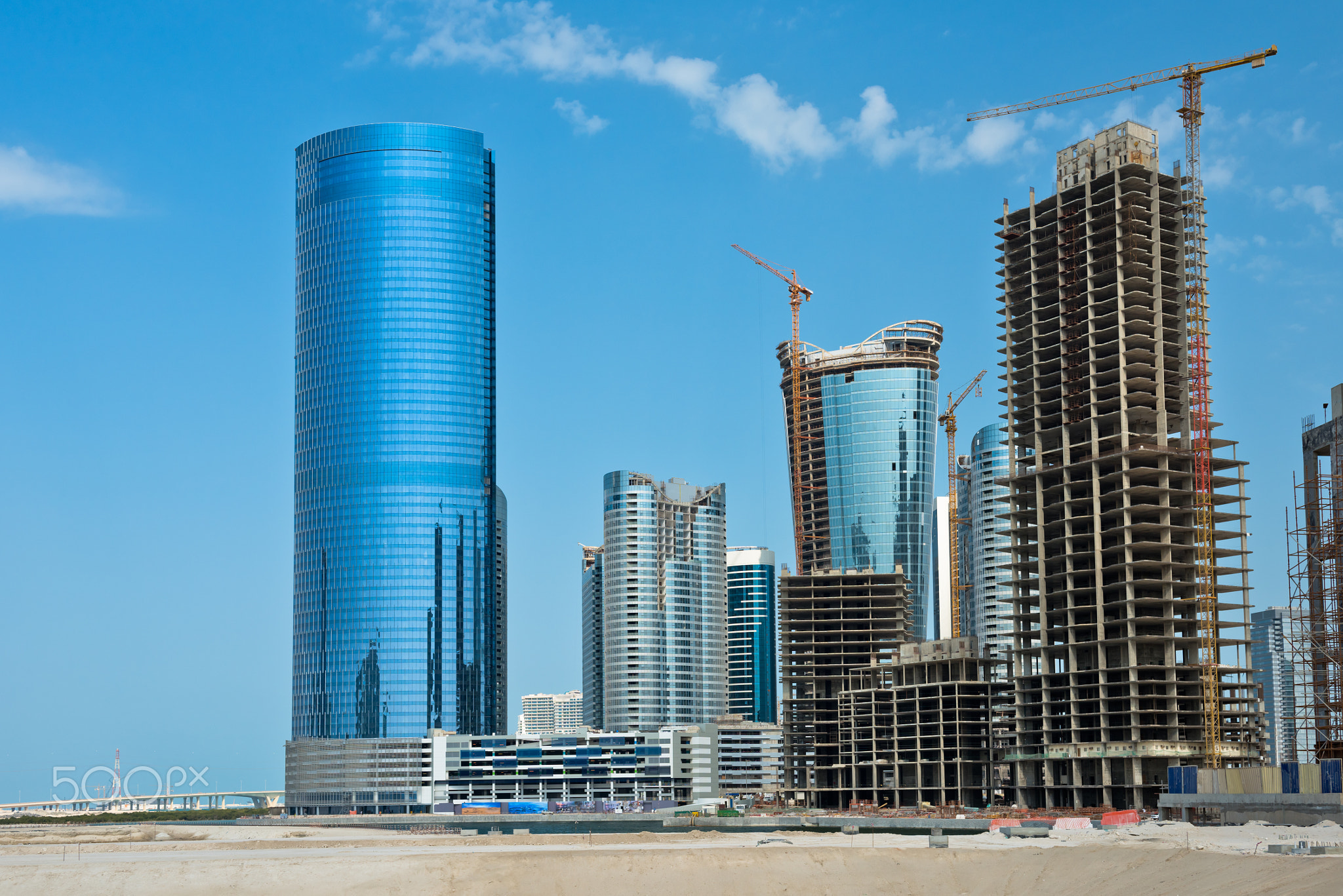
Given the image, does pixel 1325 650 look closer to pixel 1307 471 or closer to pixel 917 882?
pixel 1307 471

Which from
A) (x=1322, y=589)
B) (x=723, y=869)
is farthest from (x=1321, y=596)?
(x=723, y=869)

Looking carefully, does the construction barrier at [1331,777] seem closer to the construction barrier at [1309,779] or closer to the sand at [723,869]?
the construction barrier at [1309,779]

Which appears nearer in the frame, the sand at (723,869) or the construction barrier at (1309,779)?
the sand at (723,869)

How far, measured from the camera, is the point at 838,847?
117 meters

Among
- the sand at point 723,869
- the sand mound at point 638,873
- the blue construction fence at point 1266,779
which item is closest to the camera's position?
the sand at point 723,869

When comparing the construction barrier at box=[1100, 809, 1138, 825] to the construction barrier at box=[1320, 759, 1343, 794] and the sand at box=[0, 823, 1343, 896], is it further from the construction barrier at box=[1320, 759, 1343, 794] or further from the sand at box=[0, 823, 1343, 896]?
the sand at box=[0, 823, 1343, 896]

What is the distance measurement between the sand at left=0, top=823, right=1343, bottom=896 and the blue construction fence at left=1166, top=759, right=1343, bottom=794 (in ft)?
84.0

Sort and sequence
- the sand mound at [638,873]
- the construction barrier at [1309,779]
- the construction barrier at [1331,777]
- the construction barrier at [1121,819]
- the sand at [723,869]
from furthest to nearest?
1. the construction barrier at [1121,819]
2. the construction barrier at [1309,779]
3. the construction barrier at [1331,777]
4. the sand mound at [638,873]
5. the sand at [723,869]

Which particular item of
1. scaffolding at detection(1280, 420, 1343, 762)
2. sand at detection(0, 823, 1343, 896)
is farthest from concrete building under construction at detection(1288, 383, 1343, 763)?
sand at detection(0, 823, 1343, 896)

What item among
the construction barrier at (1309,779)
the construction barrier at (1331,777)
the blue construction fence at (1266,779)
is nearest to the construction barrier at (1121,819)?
the blue construction fence at (1266,779)

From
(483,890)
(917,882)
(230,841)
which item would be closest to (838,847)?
(917,882)

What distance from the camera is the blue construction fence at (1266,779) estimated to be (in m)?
145

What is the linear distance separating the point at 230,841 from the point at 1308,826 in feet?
349

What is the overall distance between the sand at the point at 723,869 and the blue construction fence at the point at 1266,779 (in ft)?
84.0
